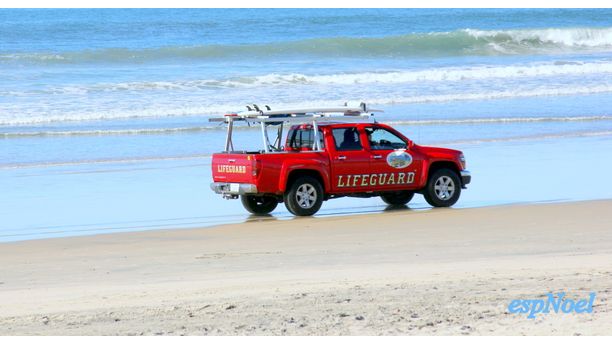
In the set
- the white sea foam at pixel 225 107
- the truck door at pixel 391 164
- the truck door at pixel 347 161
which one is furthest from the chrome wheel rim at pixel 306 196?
the white sea foam at pixel 225 107

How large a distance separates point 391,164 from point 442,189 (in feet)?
2.89

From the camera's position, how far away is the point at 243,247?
12.6m

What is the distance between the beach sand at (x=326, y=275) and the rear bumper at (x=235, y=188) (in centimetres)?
53

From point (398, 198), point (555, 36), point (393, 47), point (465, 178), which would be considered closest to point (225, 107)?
point (398, 198)

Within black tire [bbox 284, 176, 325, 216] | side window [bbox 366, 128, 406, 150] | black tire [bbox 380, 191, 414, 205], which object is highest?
side window [bbox 366, 128, 406, 150]

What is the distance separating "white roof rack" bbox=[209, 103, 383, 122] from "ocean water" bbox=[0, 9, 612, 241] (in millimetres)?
1341

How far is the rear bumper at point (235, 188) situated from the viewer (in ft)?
50.6

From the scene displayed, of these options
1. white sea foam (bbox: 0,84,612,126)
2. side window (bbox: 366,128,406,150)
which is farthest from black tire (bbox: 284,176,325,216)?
white sea foam (bbox: 0,84,612,126)

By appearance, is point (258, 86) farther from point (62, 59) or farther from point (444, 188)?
point (444, 188)

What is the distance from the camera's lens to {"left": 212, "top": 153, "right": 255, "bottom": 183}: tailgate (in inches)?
606

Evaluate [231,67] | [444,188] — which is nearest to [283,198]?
[444,188]

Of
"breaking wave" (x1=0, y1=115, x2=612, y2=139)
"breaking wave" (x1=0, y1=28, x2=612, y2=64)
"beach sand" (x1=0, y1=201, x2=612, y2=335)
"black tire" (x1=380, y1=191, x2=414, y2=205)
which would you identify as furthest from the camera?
"breaking wave" (x1=0, y1=28, x2=612, y2=64)

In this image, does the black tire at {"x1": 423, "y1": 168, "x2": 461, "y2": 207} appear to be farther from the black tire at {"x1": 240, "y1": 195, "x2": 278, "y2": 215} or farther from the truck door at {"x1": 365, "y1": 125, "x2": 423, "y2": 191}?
the black tire at {"x1": 240, "y1": 195, "x2": 278, "y2": 215}

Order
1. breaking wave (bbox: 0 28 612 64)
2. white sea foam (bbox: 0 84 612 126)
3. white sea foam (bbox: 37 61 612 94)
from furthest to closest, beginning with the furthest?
breaking wave (bbox: 0 28 612 64) < white sea foam (bbox: 37 61 612 94) < white sea foam (bbox: 0 84 612 126)
